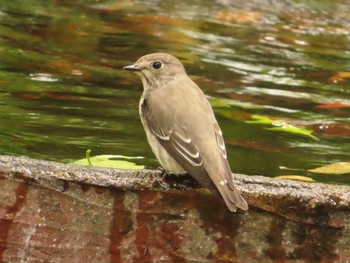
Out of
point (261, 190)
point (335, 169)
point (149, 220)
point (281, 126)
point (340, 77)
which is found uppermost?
point (261, 190)

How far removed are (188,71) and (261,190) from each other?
4.17 metres

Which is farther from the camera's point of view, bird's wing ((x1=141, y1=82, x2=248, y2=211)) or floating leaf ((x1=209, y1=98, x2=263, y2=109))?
floating leaf ((x1=209, y1=98, x2=263, y2=109))

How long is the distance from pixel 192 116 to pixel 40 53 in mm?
3872

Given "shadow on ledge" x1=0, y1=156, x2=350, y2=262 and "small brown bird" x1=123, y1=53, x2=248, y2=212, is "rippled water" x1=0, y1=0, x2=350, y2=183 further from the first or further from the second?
"shadow on ledge" x1=0, y1=156, x2=350, y2=262

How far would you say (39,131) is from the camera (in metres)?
6.06

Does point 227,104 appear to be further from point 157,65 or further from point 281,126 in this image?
point 157,65

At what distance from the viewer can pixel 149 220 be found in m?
4.29

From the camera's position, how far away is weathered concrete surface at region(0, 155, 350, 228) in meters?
4.23

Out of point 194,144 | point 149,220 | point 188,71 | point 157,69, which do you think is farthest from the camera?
point 188,71

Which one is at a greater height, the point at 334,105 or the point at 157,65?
the point at 157,65

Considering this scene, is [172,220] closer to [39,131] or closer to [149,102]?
[149,102]

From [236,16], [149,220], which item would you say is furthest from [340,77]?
[149,220]

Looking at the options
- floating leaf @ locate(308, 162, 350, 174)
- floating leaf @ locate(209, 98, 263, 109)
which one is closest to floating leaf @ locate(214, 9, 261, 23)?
floating leaf @ locate(209, 98, 263, 109)

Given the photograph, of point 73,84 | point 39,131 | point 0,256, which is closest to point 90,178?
point 0,256
